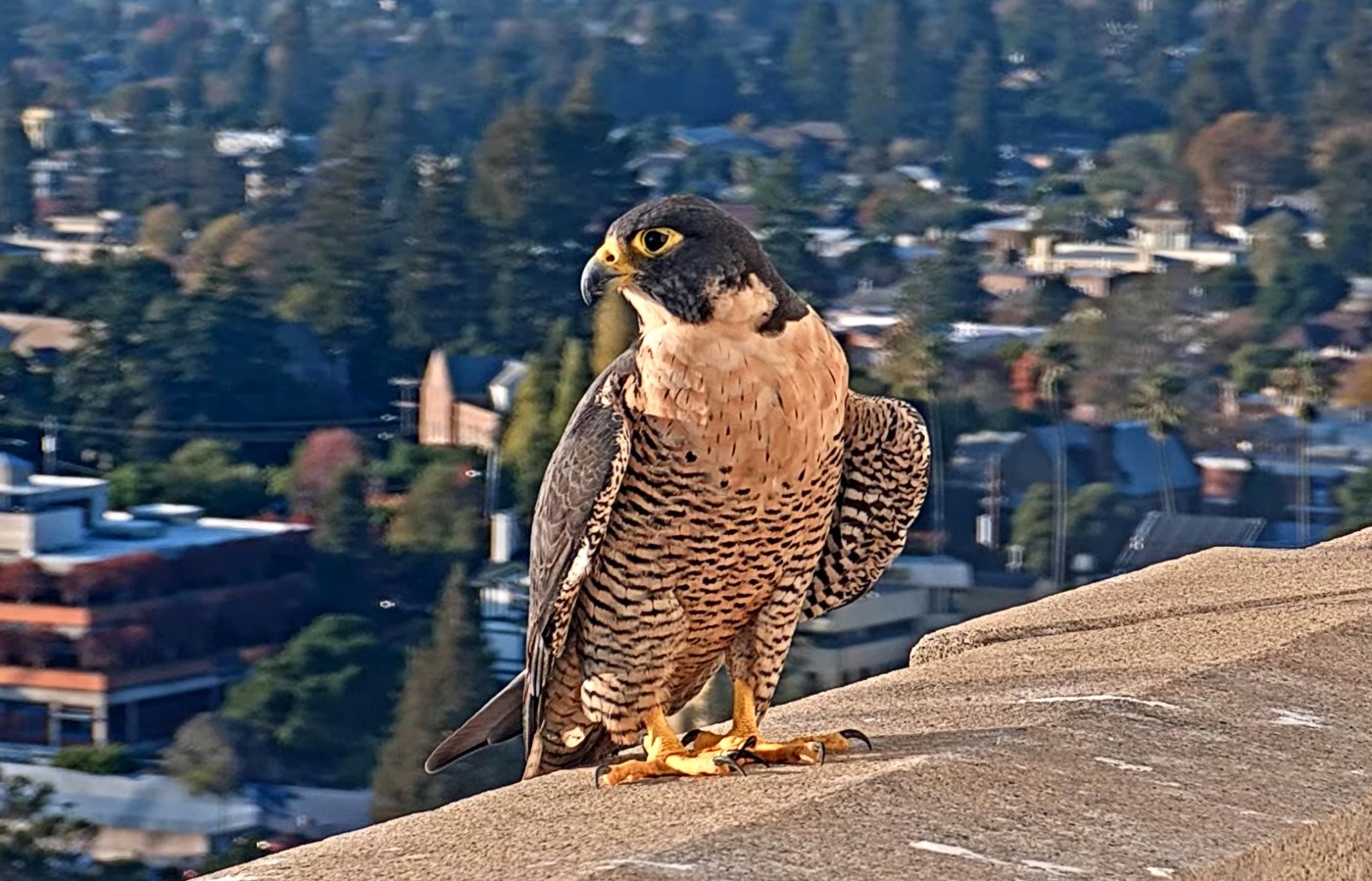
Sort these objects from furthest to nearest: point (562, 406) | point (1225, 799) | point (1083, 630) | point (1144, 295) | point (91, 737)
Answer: point (1144, 295), point (562, 406), point (91, 737), point (1083, 630), point (1225, 799)

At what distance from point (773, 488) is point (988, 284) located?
31.4 metres

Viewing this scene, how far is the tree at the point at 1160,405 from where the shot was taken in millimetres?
24430

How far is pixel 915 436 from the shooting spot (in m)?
3.44

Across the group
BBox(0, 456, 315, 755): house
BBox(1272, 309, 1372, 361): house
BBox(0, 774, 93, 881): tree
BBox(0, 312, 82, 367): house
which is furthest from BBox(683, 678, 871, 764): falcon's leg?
BBox(1272, 309, 1372, 361): house

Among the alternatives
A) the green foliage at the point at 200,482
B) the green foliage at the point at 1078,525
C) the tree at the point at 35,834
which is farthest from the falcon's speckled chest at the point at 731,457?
the green foliage at the point at 200,482

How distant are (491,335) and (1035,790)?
1092 inches

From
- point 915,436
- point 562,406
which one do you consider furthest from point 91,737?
point 915,436

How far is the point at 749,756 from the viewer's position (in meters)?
2.88

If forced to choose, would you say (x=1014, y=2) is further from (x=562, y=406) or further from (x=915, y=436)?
(x=915, y=436)

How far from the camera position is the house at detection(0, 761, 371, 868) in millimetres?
12396

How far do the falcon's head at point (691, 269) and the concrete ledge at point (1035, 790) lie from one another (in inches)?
17.4

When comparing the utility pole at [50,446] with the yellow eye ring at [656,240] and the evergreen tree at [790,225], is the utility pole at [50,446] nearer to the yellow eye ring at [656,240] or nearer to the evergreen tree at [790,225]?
the evergreen tree at [790,225]

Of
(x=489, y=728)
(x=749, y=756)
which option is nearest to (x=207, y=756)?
(x=489, y=728)

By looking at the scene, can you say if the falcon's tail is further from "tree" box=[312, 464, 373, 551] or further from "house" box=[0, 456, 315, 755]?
"tree" box=[312, 464, 373, 551]
